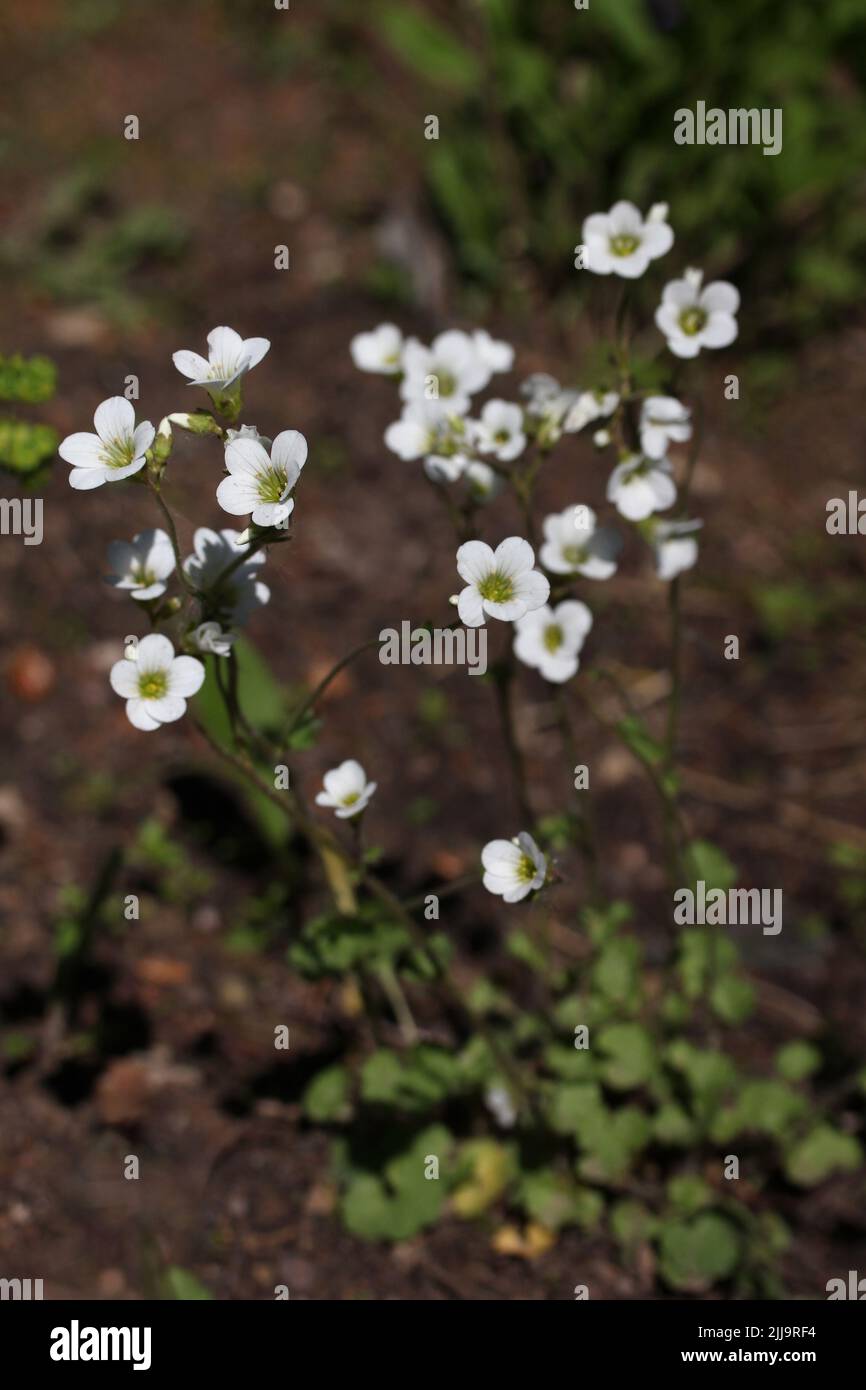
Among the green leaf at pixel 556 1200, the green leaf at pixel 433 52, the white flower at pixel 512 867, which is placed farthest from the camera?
the green leaf at pixel 433 52

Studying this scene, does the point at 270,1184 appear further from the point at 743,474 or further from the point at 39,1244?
the point at 743,474

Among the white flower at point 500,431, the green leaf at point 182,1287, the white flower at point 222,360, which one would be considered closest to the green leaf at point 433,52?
the white flower at point 500,431

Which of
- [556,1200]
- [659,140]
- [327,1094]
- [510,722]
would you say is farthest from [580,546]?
[659,140]

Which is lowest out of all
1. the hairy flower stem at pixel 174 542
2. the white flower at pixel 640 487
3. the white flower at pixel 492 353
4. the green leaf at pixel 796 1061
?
the green leaf at pixel 796 1061

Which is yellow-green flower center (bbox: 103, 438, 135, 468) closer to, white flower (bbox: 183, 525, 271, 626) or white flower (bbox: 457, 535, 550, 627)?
white flower (bbox: 183, 525, 271, 626)

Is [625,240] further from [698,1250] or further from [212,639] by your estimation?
[698,1250]

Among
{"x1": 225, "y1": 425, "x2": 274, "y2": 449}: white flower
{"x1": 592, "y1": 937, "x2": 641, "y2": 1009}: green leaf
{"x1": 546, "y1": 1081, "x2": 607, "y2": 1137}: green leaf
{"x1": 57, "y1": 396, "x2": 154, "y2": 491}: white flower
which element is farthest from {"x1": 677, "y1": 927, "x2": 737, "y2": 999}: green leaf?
{"x1": 57, "y1": 396, "x2": 154, "y2": 491}: white flower

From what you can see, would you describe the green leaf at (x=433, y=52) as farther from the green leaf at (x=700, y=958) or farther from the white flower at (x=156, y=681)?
the white flower at (x=156, y=681)
